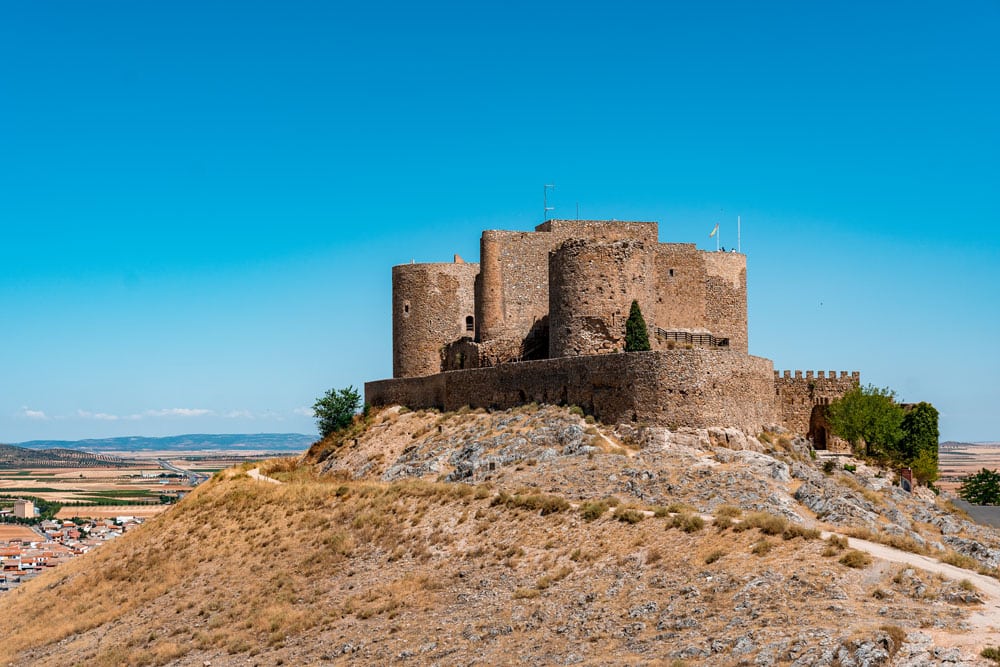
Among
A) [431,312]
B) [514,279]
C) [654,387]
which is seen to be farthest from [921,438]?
[431,312]

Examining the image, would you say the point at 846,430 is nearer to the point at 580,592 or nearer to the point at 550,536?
the point at 550,536

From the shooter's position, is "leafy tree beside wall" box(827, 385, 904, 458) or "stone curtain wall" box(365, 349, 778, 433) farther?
"leafy tree beside wall" box(827, 385, 904, 458)

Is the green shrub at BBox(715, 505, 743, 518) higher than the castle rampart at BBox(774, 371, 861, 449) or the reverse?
the reverse

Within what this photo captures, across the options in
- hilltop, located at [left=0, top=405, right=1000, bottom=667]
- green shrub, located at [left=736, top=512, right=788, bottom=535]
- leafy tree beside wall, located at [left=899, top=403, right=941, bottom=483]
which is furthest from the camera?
leafy tree beside wall, located at [left=899, top=403, right=941, bottom=483]

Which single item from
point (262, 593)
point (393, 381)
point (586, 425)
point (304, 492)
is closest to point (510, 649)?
point (262, 593)

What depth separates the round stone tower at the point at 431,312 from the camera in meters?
49.5

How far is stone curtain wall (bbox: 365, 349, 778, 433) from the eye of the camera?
3403cm

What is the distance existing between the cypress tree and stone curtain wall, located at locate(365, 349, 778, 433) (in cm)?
291

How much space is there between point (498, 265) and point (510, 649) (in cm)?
2878

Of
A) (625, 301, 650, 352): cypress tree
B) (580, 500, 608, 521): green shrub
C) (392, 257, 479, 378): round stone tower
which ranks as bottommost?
(580, 500, 608, 521): green shrub

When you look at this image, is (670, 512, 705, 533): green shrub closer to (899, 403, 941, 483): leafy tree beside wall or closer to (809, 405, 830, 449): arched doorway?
(809, 405, 830, 449): arched doorway

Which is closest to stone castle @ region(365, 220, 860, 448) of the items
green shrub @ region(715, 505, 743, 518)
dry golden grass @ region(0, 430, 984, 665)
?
dry golden grass @ region(0, 430, 984, 665)

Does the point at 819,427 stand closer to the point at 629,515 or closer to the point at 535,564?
the point at 629,515

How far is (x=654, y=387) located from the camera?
112ft
